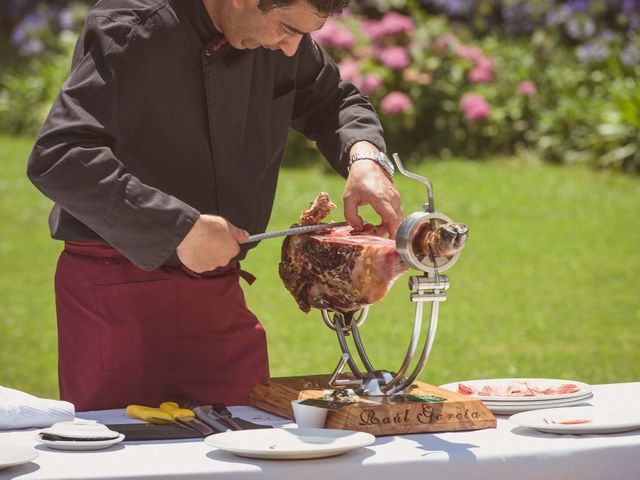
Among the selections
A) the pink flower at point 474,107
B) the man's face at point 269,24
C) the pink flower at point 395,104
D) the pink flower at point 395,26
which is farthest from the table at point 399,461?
the pink flower at point 395,26

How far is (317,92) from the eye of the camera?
3.35 m

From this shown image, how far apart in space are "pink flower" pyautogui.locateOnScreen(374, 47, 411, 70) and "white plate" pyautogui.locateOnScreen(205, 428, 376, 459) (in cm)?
997

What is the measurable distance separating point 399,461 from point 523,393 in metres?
0.65

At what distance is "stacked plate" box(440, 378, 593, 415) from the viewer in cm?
275

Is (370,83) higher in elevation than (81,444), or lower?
higher

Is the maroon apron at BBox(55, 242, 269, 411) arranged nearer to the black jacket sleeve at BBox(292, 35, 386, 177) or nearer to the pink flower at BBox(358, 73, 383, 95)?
the black jacket sleeve at BBox(292, 35, 386, 177)

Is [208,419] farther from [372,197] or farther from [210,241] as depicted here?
[372,197]

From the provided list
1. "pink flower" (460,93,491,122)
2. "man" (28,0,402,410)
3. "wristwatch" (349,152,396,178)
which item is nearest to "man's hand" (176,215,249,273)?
"man" (28,0,402,410)

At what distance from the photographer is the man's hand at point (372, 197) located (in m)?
2.88

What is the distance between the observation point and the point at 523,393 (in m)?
2.84

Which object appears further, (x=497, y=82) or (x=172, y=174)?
(x=497, y=82)

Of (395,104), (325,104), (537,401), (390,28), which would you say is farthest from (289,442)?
(390,28)

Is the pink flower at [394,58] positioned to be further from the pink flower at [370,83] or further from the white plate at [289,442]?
the white plate at [289,442]

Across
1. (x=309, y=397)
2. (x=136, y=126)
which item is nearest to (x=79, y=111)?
(x=136, y=126)
